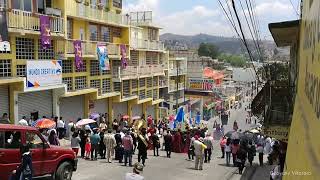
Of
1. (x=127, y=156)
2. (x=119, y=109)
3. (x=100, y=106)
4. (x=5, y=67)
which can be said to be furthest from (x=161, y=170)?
(x=119, y=109)

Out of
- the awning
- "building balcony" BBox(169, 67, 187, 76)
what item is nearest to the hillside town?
the awning

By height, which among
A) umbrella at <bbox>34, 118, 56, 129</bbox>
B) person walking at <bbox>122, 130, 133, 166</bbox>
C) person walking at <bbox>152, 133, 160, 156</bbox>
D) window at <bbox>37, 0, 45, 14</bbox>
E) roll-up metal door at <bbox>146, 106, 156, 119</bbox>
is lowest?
roll-up metal door at <bbox>146, 106, 156, 119</bbox>

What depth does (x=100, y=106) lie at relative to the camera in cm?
3828

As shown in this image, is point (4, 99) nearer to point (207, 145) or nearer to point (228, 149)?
point (207, 145)

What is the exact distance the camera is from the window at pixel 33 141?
11938mm

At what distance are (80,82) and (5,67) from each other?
31.2ft

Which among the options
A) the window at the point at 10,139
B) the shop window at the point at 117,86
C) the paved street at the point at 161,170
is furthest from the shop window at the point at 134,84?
the window at the point at 10,139

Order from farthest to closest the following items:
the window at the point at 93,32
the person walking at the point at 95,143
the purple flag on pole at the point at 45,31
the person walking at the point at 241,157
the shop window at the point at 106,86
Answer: the shop window at the point at 106,86 → the window at the point at 93,32 → the purple flag on pole at the point at 45,31 → the person walking at the point at 95,143 → the person walking at the point at 241,157

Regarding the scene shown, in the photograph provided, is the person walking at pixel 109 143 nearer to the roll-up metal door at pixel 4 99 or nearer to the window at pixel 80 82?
the roll-up metal door at pixel 4 99

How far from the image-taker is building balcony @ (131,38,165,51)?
44125 mm

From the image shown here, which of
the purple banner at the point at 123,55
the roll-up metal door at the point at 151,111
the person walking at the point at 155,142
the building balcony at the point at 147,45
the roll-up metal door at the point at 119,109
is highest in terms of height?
the building balcony at the point at 147,45

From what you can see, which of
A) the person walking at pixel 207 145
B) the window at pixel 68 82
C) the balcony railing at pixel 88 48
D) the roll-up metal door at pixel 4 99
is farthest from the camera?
the balcony railing at pixel 88 48

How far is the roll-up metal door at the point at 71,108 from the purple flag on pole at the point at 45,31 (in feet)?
18.8

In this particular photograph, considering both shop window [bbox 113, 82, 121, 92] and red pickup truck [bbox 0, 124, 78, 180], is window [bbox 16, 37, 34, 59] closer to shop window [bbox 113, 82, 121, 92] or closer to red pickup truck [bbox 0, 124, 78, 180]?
red pickup truck [bbox 0, 124, 78, 180]
